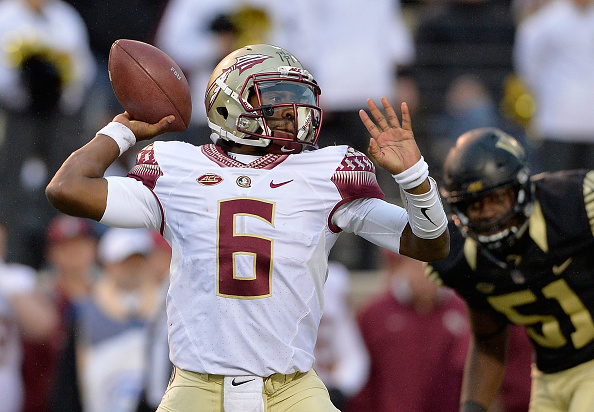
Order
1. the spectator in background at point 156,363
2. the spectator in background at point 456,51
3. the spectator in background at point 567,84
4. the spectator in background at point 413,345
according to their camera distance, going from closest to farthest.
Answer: the spectator in background at point 156,363
the spectator in background at point 413,345
the spectator in background at point 567,84
the spectator in background at point 456,51

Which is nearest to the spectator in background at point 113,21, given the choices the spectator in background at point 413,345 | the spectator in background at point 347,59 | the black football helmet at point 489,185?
the spectator in background at point 347,59

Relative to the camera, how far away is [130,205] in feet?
11.1

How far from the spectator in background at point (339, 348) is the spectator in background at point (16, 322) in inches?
65.5

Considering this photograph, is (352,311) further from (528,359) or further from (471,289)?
(471,289)

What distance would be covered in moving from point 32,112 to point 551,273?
398cm

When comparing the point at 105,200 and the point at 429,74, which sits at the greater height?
the point at 105,200

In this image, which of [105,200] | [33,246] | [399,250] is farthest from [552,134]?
[105,200]

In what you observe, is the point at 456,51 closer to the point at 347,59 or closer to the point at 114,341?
the point at 347,59

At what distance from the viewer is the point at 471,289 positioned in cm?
445

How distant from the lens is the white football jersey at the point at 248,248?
130 inches

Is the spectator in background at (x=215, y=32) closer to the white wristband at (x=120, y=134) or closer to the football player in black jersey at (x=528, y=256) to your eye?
the football player in black jersey at (x=528, y=256)

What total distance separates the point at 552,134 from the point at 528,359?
1952 mm

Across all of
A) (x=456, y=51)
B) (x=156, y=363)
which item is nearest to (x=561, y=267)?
(x=156, y=363)

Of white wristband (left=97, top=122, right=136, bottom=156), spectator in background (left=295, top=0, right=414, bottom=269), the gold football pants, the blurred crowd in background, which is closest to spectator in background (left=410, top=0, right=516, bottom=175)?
the blurred crowd in background
